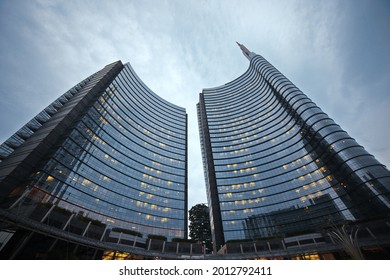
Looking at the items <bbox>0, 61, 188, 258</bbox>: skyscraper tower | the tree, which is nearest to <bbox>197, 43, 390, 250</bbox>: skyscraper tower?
the tree

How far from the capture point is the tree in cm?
7388

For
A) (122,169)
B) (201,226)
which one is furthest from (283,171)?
(122,169)

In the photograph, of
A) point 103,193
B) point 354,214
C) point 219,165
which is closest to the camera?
point 354,214

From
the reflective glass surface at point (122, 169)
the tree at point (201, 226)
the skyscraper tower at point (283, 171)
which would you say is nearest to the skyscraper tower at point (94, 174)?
the reflective glass surface at point (122, 169)

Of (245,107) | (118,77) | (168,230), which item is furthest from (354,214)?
(118,77)

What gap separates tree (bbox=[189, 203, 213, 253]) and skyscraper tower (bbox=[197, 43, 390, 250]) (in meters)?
9.09

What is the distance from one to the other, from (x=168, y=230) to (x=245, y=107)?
76.5m

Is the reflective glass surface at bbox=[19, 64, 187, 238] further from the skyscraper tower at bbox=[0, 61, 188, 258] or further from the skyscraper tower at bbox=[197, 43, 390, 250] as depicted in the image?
the skyscraper tower at bbox=[197, 43, 390, 250]

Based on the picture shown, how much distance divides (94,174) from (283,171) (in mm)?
67640

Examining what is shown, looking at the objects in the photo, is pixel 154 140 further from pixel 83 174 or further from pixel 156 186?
pixel 83 174

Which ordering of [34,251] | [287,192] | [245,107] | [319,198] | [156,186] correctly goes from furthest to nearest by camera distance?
[245,107]
[156,186]
[287,192]
[319,198]
[34,251]

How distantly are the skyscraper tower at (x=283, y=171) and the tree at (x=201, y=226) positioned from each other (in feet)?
29.8

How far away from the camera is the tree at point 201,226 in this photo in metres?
73.9

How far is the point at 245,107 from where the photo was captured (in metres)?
104
